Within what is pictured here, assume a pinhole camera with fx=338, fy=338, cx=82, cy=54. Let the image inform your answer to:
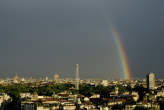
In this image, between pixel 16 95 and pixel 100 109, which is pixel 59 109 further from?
pixel 16 95

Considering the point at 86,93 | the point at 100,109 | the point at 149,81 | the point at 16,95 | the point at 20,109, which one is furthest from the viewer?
the point at 149,81

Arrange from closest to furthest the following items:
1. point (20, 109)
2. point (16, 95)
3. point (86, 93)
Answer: point (20, 109) → point (16, 95) → point (86, 93)

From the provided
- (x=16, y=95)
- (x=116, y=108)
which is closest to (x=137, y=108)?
(x=116, y=108)

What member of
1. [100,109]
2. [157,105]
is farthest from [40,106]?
[157,105]

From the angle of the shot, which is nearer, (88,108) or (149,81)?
(88,108)

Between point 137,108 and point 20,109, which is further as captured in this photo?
point 20,109

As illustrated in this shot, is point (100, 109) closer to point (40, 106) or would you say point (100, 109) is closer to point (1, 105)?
point (40, 106)

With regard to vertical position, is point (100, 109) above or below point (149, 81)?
below

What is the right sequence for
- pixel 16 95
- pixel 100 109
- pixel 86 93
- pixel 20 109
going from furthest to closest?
pixel 86 93 → pixel 16 95 → pixel 20 109 → pixel 100 109

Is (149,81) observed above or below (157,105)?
above
